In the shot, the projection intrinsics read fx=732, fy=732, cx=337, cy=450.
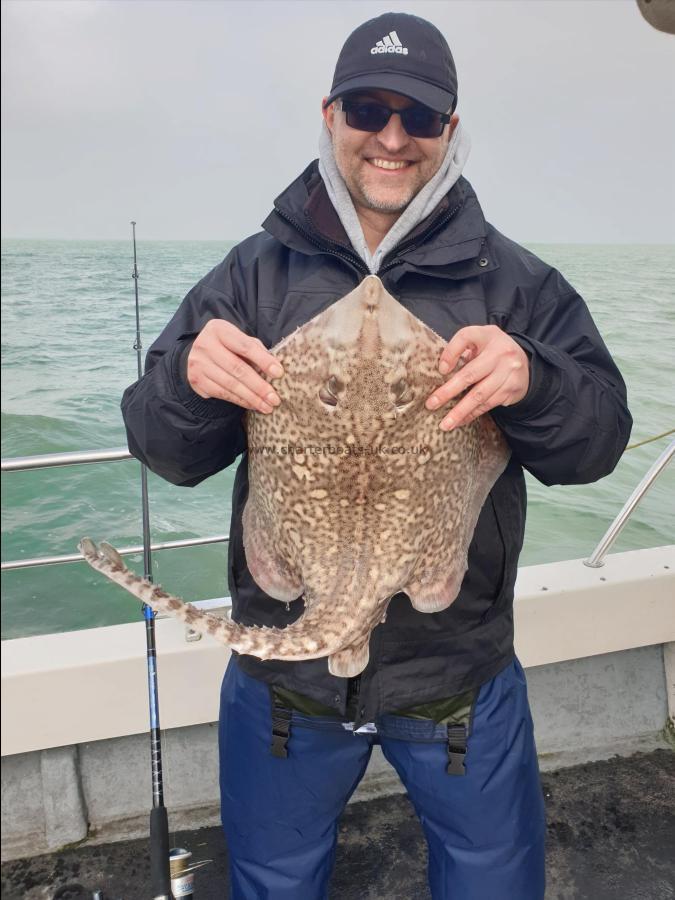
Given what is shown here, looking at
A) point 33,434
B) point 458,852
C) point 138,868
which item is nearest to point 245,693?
point 458,852

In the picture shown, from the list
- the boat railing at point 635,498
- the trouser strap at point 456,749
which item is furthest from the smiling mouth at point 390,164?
the boat railing at point 635,498

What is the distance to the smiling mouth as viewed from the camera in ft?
6.94

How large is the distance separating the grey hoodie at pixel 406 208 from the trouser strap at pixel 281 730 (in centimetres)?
137

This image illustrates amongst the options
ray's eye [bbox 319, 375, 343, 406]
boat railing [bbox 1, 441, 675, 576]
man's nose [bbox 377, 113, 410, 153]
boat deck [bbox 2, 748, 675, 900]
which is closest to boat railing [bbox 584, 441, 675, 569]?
boat railing [bbox 1, 441, 675, 576]

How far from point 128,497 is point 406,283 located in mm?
8538

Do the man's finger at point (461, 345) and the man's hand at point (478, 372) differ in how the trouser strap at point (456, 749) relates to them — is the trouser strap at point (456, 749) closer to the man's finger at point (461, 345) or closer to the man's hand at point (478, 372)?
the man's hand at point (478, 372)

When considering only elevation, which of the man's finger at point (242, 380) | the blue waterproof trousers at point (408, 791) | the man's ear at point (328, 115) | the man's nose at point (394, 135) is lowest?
A: the blue waterproof trousers at point (408, 791)

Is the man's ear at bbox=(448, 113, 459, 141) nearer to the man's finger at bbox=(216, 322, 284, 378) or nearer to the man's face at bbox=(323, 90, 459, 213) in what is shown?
the man's face at bbox=(323, 90, 459, 213)

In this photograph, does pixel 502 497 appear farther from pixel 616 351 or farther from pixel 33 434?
pixel 616 351

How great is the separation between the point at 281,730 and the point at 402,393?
4.17ft

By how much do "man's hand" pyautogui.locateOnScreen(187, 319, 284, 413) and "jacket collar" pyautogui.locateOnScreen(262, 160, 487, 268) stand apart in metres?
0.59

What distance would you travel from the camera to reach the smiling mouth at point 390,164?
2115mm

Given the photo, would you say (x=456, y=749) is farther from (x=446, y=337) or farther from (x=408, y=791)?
(x=446, y=337)

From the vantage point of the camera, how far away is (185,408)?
184cm
